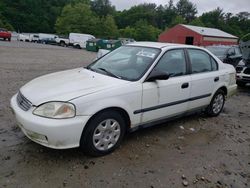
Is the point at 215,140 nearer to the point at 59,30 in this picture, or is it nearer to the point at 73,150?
the point at 73,150

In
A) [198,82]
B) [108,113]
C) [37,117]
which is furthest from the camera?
[198,82]

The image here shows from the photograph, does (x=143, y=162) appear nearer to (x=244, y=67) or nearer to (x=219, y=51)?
(x=244, y=67)

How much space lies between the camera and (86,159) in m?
3.26

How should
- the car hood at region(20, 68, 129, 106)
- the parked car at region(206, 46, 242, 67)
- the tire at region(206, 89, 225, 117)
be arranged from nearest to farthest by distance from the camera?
the car hood at region(20, 68, 129, 106) < the tire at region(206, 89, 225, 117) < the parked car at region(206, 46, 242, 67)

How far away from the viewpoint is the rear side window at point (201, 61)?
4450mm

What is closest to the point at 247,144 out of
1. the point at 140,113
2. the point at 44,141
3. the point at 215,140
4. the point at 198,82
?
the point at 215,140

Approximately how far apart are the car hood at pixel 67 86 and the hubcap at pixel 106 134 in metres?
0.49

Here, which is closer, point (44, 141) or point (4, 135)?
point (44, 141)

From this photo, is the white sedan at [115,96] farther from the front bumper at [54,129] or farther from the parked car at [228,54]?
the parked car at [228,54]

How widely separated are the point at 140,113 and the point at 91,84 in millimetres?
841

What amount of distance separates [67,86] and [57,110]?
48cm

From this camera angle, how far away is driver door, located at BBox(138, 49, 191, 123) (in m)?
3.63

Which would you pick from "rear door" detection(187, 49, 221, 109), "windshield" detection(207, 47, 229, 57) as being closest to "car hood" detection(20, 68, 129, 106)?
"rear door" detection(187, 49, 221, 109)

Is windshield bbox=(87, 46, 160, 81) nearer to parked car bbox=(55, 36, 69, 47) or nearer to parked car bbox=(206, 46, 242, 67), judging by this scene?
parked car bbox=(206, 46, 242, 67)
